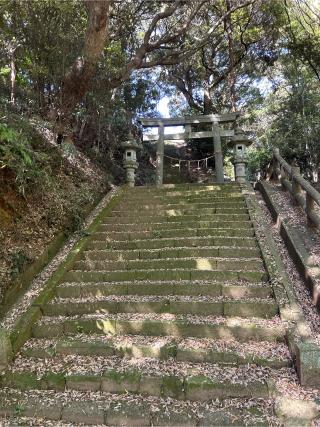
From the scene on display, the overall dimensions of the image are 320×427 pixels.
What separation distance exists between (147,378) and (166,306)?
1119 millimetres

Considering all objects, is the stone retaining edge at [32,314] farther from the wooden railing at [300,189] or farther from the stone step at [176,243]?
the wooden railing at [300,189]

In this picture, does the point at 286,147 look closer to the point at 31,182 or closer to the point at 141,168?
the point at 141,168

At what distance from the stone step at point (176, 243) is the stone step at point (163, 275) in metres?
0.87

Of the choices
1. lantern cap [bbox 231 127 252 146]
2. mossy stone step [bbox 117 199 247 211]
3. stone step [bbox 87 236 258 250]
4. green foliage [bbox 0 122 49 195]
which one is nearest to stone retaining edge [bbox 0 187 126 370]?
stone step [bbox 87 236 258 250]

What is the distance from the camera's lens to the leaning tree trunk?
20.7 feet

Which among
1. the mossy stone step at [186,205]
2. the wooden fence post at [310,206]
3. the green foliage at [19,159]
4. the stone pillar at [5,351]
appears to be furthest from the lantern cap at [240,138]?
the stone pillar at [5,351]

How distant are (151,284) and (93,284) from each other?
2.60ft

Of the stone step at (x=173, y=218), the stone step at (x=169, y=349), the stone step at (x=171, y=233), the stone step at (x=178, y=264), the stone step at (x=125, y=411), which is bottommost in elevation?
the stone step at (x=125, y=411)

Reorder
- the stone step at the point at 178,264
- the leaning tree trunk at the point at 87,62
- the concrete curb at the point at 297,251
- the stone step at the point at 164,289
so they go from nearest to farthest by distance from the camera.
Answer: the concrete curb at the point at 297,251, the stone step at the point at 164,289, the stone step at the point at 178,264, the leaning tree trunk at the point at 87,62

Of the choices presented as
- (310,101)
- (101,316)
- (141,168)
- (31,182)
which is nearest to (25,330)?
(101,316)

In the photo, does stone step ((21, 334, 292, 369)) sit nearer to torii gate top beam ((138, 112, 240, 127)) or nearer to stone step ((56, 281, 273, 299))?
stone step ((56, 281, 273, 299))

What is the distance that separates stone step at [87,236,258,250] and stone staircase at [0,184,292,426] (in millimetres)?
17

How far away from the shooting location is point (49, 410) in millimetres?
3121

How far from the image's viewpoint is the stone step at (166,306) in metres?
4.18
